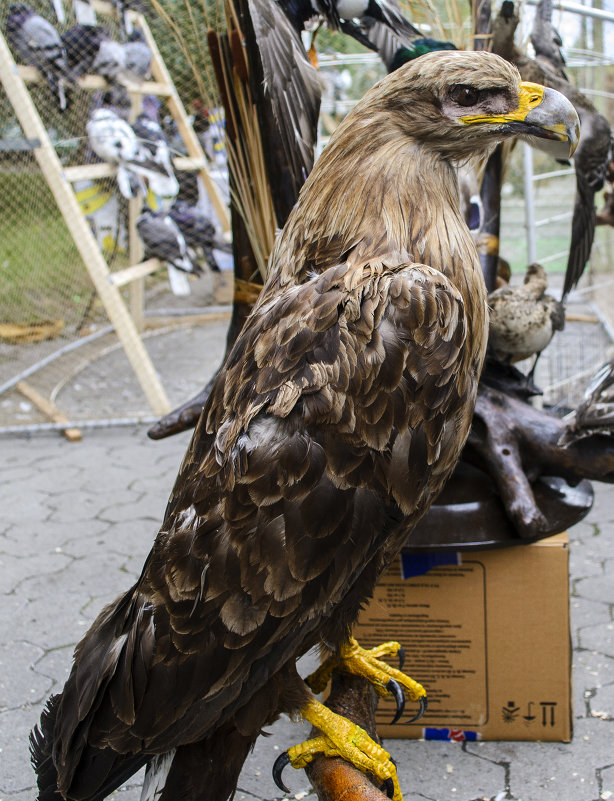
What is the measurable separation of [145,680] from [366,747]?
482mm

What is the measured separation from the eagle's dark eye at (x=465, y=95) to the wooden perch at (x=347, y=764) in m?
1.27

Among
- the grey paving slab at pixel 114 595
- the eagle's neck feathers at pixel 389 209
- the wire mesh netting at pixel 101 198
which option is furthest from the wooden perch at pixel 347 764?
the wire mesh netting at pixel 101 198

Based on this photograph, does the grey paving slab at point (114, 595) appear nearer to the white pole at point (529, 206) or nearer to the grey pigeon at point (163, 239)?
the grey pigeon at point (163, 239)

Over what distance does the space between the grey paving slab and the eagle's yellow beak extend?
192 centimetres

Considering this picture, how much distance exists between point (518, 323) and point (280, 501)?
1.35 metres

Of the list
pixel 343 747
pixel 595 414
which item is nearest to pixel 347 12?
pixel 595 414

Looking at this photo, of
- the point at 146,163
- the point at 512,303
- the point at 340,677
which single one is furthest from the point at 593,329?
the point at 340,677

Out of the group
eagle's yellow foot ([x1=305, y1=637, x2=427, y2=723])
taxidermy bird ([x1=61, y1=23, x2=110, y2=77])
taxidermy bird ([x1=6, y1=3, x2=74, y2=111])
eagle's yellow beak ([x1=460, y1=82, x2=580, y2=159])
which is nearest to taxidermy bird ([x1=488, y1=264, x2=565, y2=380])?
eagle's yellow beak ([x1=460, y1=82, x2=580, y2=159])

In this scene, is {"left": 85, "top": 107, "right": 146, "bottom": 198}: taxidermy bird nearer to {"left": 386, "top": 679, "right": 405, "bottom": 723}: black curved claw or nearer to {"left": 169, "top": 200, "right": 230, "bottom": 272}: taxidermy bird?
{"left": 169, "top": 200, "right": 230, "bottom": 272}: taxidermy bird

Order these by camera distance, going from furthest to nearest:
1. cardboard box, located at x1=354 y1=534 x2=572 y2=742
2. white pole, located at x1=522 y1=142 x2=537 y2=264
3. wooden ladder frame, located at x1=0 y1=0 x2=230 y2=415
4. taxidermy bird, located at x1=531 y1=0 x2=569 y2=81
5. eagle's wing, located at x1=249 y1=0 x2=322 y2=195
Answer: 1. wooden ladder frame, located at x1=0 y1=0 x2=230 y2=415
2. white pole, located at x1=522 y1=142 x2=537 y2=264
3. taxidermy bird, located at x1=531 y1=0 x2=569 y2=81
4. cardboard box, located at x1=354 y1=534 x2=572 y2=742
5. eagle's wing, located at x1=249 y1=0 x2=322 y2=195

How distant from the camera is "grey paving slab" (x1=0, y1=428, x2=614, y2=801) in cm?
254

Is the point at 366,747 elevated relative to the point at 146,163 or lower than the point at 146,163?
lower

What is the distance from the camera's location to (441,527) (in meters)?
2.41

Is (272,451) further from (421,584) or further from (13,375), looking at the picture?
(13,375)
